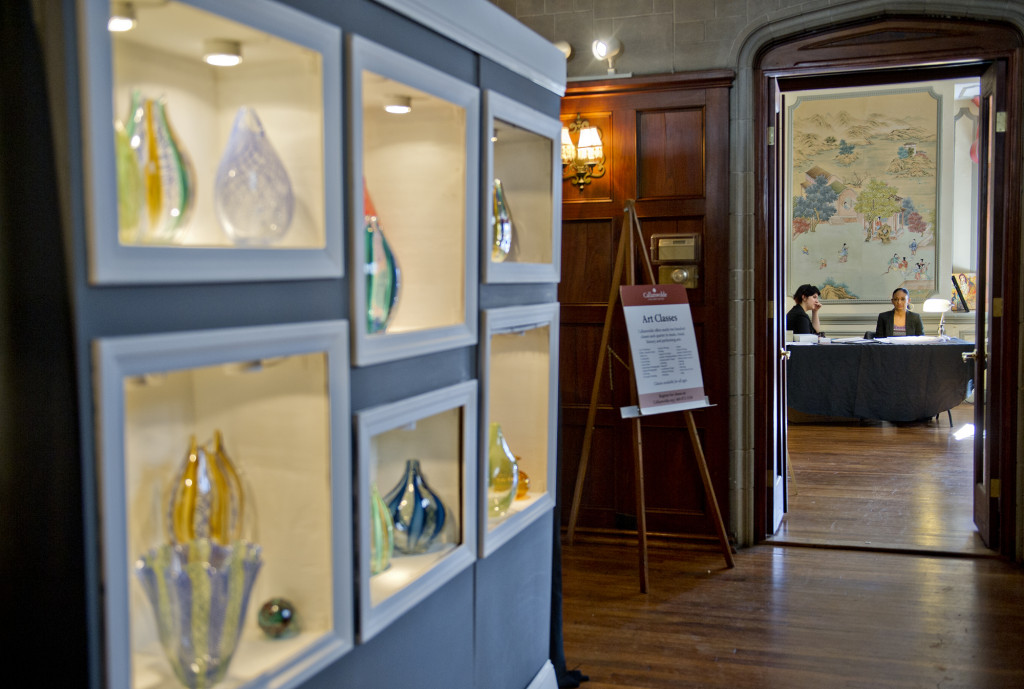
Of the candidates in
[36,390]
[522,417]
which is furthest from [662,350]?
[36,390]

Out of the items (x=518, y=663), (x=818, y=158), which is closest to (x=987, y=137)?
(x=518, y=663)

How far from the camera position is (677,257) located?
15.2 feet

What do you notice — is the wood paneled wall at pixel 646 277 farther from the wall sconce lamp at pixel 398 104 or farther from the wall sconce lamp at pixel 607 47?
the wall sconce lamp at pixel 398 104

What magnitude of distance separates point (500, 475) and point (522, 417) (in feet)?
0.93

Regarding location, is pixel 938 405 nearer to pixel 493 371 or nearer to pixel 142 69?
pixel 493 371

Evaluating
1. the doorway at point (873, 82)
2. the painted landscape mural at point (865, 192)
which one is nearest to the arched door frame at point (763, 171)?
the doorway at point (873, 82)

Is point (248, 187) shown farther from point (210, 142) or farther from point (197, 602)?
point (197, 602)

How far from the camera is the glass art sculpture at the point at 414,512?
80.8 inches

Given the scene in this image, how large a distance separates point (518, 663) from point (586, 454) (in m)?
2.02

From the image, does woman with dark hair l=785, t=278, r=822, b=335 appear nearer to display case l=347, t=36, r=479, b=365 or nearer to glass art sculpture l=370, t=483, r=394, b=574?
display case l=347, t=36, r=479, b=365

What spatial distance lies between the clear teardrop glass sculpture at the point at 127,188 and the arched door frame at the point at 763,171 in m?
3.64

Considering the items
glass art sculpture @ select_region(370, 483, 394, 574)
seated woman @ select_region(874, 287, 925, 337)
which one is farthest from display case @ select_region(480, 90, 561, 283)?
seated woman @ select_region(874, 287, 925, 337)

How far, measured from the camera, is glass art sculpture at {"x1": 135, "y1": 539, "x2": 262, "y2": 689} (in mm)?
1394

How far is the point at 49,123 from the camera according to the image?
3.84 ft
